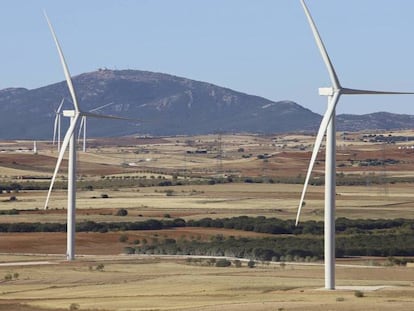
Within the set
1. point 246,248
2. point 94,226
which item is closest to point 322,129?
point 246,248

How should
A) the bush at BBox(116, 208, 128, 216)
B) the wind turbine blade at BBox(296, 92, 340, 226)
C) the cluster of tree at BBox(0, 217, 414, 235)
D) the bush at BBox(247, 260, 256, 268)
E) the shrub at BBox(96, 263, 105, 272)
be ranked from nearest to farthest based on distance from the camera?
the wind turbine blade at BBox(296, 92, 340, 226) → the shrub at BBox(96, 263, 105, 272) → the bush at BBox(247, 260, 256, 268) → the cluster of tree at BBox(0, 217, 414, 235) → the bush at BBox(116, 208, 128, 216)

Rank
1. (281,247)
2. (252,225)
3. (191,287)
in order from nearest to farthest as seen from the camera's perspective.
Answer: (191,287), (281,247), (252,225)

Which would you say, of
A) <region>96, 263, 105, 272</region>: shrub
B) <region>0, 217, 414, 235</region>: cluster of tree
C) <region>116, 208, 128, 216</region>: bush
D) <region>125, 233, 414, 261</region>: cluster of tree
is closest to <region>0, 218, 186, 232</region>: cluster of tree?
<region>0, 217, 414, 235</region>: cluster of tree

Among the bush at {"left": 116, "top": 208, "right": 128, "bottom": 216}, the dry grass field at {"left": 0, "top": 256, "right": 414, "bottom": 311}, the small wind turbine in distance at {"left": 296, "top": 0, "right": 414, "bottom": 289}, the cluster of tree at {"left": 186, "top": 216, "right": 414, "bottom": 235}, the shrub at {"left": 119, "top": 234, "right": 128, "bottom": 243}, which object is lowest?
the dry grass field at {"left": 0, "top": 256, "right": 414, "bottom": 311}

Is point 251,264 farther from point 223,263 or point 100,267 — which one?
point 100,267

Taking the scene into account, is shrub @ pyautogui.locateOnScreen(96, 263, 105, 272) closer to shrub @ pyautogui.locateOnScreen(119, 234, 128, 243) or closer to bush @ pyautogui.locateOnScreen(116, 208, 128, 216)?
shrub @ pyautogui.locateOnScreen(119, 234, 128, 243)

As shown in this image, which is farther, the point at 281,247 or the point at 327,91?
the point at 281,247

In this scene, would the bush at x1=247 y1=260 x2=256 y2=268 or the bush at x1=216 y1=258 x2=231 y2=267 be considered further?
the bush at x1=216 y1=258 x2=231 y2=267

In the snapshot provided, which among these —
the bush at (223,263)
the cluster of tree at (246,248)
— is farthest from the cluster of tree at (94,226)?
the bush at (223,263)

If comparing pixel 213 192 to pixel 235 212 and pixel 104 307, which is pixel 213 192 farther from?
pixel 104 307

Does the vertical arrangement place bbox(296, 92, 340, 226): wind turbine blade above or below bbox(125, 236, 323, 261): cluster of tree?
above

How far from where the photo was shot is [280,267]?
269ft

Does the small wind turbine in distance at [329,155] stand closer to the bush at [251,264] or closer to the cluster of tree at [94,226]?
the bush at [251,264]

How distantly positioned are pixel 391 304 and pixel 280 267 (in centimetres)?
2640
